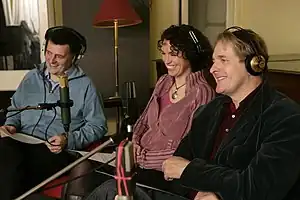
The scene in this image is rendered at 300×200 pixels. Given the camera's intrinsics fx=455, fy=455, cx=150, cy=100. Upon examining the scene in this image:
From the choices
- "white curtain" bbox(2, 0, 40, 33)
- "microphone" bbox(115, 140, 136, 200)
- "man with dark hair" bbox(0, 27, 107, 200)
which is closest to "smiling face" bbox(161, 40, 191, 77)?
"man with dark hair" bbox(0, 27, 107, 200)

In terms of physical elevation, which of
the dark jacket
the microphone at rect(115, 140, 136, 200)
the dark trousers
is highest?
the microphone at rect(115, 140, 136, 200)

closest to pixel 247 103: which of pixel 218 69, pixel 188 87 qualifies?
pixel 218 69

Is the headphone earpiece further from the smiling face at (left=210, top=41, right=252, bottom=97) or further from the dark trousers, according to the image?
the dark trousers

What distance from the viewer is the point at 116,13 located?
304 cm

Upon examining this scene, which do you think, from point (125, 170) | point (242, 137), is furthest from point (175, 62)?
point (125, 170)

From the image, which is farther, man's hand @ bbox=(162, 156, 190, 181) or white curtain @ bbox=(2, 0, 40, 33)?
white curtain @ bbox=(2, 0, 40, 33)

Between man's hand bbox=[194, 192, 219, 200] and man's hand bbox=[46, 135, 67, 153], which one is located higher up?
man's hand bbox=[46, 135, 67, 153]

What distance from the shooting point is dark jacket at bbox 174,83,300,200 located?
1.15 m

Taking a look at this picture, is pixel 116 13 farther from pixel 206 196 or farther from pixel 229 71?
pixel 206 196

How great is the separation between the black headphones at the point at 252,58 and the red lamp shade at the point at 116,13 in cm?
182

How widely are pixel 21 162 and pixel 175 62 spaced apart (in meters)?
0.69

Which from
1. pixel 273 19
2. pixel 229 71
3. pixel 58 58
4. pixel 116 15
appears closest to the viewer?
pixel 229 71

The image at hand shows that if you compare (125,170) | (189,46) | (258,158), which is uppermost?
(189,46)

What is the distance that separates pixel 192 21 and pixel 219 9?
260 millimetres
